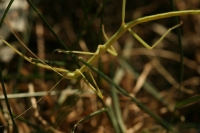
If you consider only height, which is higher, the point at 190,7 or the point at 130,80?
the point at 190,7

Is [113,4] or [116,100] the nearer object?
[116,100]

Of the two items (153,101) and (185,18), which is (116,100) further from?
(185,18)

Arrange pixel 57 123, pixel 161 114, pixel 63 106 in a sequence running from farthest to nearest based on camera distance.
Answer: pixel 161 114 → pixel 63 106 → pixel 57 123

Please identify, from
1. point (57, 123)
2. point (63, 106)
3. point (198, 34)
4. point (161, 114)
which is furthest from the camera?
point (198, 34)

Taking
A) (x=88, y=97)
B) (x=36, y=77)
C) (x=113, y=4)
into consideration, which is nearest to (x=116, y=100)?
(x=88, y=97)

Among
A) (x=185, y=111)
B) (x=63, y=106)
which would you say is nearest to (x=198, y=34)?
(x=185, y=111)

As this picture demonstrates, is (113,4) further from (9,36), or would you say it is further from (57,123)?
(57,123)

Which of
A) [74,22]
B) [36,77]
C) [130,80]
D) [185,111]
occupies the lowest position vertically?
[185,111]
